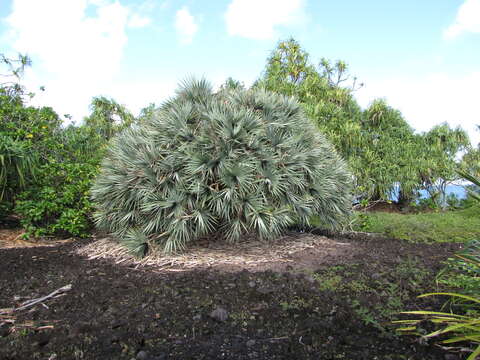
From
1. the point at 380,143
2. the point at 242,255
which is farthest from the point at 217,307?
the point at 380,143

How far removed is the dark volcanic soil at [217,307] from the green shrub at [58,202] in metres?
2.20

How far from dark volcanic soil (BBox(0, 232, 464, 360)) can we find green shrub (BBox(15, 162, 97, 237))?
2.20 meters

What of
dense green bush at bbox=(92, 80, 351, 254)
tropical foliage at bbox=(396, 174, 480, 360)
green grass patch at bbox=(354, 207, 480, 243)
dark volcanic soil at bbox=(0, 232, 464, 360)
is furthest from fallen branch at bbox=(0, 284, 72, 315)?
green grass patch at bbox=(354, 207, 480, 243)

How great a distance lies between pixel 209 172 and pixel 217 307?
7.62 ft

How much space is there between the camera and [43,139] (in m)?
8.56

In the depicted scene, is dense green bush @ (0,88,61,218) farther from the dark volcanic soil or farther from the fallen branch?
the fallen branch

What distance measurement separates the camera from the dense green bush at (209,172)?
5.34 meters

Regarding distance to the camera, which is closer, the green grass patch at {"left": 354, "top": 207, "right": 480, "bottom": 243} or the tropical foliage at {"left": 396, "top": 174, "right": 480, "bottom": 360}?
the tropical foliage at {"left": 396, "top": 174, "right": 480, "bottom": 360}

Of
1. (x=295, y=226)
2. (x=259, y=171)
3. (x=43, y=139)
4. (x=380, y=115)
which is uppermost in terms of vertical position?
(x=380, y=115)

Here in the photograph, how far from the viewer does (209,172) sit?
535 cm

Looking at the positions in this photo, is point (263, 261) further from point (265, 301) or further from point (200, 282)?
point (265, 301)

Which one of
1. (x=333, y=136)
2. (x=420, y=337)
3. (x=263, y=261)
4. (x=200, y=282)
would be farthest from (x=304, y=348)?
(x=333, y=136)

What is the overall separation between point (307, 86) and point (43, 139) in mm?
9377

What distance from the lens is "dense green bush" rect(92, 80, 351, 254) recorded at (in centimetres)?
534
